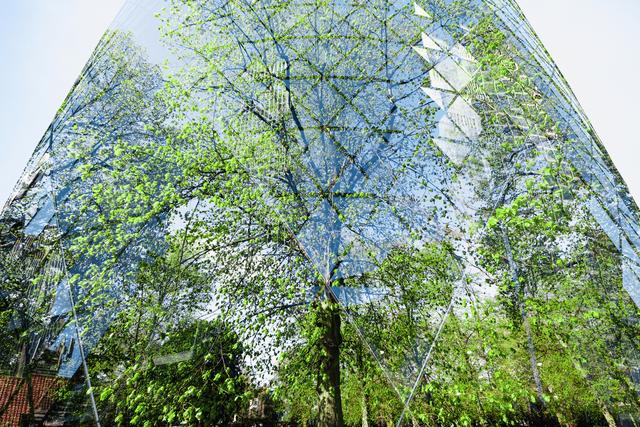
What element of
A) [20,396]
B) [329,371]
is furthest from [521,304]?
[20,396]

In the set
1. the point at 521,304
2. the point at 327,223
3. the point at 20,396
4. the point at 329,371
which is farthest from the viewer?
the point at 329,371

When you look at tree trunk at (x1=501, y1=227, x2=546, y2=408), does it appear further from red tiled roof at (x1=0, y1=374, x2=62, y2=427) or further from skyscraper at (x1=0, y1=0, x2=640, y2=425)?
red tiled roof at (x1=0, y1=374, x2=62, y2=427)

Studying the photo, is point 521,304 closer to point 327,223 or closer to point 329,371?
point 327,223

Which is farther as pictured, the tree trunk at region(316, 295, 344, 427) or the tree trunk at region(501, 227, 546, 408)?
the tree trunk at region(316, 295, 344, 427)

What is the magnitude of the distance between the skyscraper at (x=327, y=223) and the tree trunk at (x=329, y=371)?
0.08 ft

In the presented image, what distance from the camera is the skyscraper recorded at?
2.32 meters

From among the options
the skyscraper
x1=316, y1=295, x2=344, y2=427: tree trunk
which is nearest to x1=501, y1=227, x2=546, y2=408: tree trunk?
the skyscraper

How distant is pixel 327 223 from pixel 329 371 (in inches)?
72.1

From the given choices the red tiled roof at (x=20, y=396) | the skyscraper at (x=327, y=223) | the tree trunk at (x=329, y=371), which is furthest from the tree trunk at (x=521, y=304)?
the red tiled roof at (x=20, y=396)

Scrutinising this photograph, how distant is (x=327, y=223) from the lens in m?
2.88

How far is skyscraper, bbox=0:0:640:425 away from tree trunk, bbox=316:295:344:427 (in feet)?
0.08

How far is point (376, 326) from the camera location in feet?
8.98

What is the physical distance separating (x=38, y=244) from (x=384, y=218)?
10.1 ft

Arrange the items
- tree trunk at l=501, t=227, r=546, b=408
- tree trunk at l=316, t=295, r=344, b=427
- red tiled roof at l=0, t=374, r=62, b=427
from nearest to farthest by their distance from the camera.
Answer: tree trunk at l=501, t=227, r=546, b=408
red tiled roof at l=0, t=374, r=62, b=427
tree trunk at l=316, t=295, r=344, b=427
